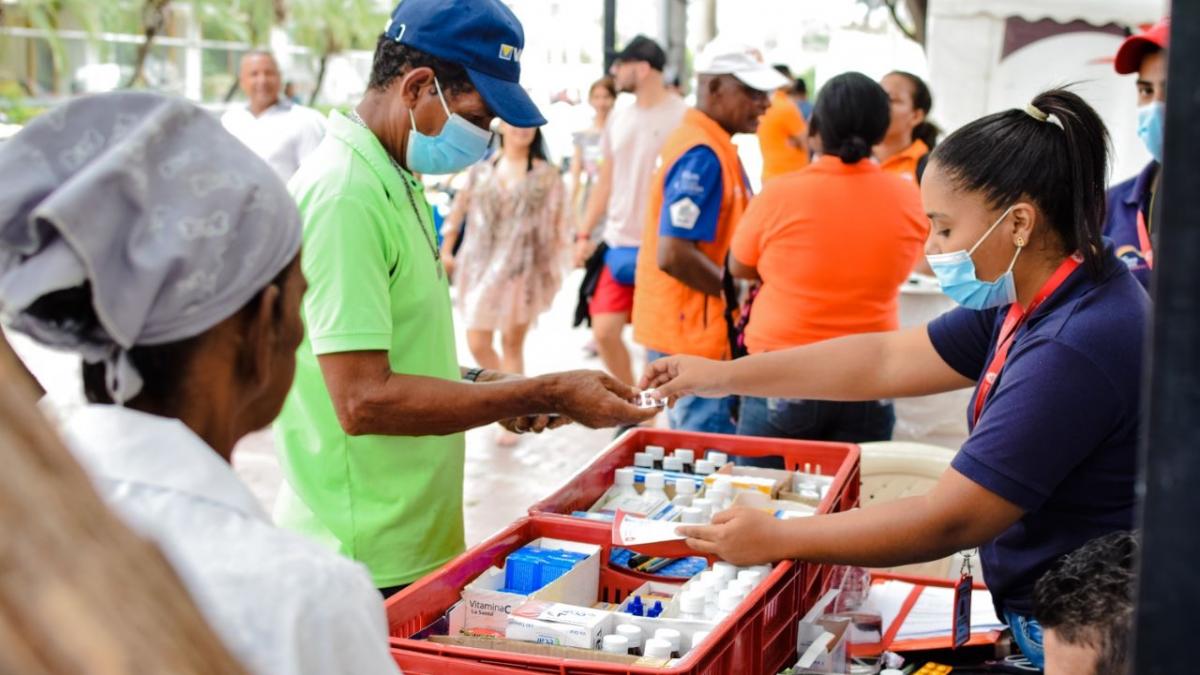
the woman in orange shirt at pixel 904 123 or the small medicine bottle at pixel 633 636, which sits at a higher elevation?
the woman in orange shirt at pixel 904 123

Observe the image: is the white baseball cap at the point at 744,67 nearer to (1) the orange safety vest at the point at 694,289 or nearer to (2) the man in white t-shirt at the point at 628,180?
(1) the orange safety vest at the point at 694,289

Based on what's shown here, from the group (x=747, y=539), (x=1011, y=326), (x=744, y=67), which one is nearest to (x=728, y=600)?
(x=747, y=539)

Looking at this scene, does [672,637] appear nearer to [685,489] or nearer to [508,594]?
[508,594]

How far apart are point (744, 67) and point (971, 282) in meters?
2.61

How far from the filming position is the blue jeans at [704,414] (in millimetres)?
4520

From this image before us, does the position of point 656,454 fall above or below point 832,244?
below

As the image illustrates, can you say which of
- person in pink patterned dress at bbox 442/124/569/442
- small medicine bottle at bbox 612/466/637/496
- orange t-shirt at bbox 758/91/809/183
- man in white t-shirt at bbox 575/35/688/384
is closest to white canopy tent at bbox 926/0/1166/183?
orange t-shirt at bbox 758/91/809/183

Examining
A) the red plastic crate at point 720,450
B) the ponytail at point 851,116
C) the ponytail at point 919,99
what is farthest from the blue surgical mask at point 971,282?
the ponytail at point 919,99

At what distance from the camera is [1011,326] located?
2.36 meters

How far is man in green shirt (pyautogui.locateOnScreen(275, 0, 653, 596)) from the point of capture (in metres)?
2.25

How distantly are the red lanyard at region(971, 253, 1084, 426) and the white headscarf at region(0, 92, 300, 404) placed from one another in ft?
4.76

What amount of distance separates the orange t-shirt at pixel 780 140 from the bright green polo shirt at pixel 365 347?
17.9 feet

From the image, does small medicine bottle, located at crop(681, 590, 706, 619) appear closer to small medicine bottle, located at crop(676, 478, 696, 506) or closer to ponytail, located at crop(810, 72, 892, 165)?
small medicine bottle, located at crop(676, 478, 696, 506)

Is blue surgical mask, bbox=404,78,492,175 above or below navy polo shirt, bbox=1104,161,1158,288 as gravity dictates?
above
